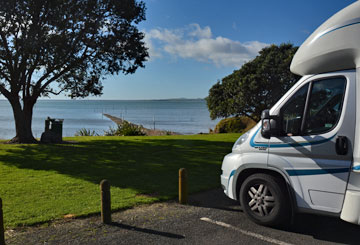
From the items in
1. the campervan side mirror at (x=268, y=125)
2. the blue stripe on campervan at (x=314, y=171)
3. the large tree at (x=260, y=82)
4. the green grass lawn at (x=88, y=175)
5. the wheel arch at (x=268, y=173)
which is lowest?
the green grass lawn at (x=88, y=175)

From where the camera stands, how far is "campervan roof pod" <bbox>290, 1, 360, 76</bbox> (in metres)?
4.57

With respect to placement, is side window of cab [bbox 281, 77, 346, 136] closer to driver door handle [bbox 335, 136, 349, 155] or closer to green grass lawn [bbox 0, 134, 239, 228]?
driver door handle [bbox 335, 136, 349, 155]

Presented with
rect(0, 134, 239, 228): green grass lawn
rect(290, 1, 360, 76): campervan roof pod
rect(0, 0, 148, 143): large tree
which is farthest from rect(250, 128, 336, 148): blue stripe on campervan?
rect(0, 0, 148, 143): large tree

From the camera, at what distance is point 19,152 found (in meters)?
13.5

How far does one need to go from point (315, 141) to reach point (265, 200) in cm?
126

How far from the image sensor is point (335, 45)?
471cm

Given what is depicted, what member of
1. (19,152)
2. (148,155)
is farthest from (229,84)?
(19,152)

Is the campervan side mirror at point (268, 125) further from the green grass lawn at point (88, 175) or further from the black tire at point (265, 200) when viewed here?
the green grass lawn at point (88, 175)

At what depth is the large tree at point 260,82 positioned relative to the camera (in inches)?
893

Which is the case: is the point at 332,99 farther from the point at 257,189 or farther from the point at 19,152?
the point at 19,152

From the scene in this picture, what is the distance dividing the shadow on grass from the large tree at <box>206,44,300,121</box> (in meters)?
8.47

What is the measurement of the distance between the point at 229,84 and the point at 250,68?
1.98 metres

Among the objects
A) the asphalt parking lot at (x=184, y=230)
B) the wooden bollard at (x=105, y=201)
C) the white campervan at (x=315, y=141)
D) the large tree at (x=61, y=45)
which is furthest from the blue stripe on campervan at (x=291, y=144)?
the large tree at (x=61, y=45)

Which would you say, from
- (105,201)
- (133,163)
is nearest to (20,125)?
(133,163)
